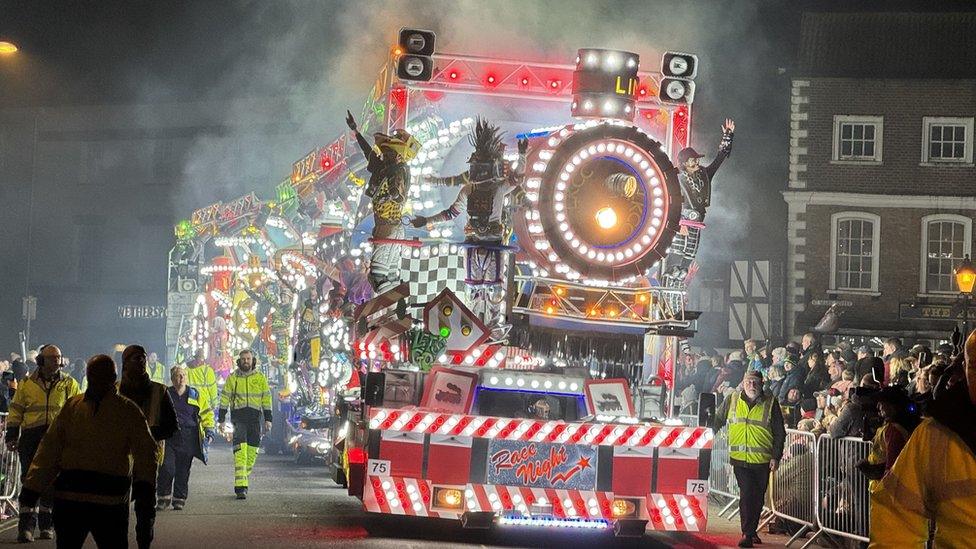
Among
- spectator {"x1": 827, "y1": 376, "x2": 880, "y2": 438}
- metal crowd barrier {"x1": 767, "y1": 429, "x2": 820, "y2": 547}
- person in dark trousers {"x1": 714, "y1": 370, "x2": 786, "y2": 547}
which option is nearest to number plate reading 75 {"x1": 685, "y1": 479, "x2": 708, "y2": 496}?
person in dark trousers {"x1": 714, "y1": 370, "x2": 786, "y2": 547}

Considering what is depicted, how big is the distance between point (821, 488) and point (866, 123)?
2293 centimetres

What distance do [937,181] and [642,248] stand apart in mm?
23413

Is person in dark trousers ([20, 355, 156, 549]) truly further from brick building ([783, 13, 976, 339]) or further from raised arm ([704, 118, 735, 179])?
brick building ([783, 13, 976, 339])

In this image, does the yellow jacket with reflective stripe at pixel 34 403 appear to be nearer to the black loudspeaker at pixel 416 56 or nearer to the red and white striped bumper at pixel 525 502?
the red and white striped bumper at pixel 525 502

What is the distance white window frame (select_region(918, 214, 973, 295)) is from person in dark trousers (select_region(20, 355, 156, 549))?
95.5 ft

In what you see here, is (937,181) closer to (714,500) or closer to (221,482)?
(714,500)

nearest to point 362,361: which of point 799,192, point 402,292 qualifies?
point 402,292

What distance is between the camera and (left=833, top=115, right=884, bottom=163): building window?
3497cm

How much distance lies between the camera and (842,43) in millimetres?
35438

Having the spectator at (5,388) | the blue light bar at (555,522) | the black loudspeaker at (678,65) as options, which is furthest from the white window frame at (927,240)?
the blue light bar at (555,522)

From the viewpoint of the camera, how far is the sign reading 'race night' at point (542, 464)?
11977 millimetres

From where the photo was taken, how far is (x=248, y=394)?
1662cm

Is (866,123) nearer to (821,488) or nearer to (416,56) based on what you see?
(821,488)

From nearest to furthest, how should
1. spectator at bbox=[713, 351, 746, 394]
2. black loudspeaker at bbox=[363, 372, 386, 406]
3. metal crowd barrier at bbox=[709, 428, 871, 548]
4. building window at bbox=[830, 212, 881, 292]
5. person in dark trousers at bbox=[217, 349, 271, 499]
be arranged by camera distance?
A: 1. black loudspeaker at bbox=[363, 372, 386, 406]
2. metal crowd barrier at bbox=[709, 428, 871, 548]
3. person in dark trousers at bbox=[217, 349, 271, 499]
4. spectator at bbox=[713, 351, 746, 394]
5. building window at bbox=[830, 212, 881, 292]
